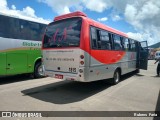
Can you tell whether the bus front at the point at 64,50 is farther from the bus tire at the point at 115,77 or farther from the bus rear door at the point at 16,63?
the bus tire at the point at 115,77

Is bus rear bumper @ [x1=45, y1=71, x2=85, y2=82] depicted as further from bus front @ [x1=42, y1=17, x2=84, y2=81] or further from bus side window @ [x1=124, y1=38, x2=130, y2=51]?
bus side window @ [x1=124, y1=38, x2=130, y2=51]

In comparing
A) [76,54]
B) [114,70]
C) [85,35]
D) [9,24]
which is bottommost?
[114,70]

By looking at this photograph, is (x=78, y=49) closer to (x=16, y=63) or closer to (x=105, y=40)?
(x=105, y=40)

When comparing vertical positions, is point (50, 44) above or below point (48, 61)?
above

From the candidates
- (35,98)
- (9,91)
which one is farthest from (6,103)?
(9,91)

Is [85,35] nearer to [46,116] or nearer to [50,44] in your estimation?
[50,44]

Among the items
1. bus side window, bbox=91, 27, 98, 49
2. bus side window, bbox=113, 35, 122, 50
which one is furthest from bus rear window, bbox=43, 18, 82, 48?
bus side window, bbox=113, 35, 122, 50

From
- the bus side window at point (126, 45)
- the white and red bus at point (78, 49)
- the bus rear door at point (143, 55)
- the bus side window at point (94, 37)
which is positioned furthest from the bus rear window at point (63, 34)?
the bus rear door at point (143, 55)

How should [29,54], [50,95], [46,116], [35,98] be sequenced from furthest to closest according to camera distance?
1. [29,54]
2. [50,95]
3. [35,98]
4. [46,116]

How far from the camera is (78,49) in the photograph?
709 centimetres

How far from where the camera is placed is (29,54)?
1067cm

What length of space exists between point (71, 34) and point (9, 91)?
11.4 feet

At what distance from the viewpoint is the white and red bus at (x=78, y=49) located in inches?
282

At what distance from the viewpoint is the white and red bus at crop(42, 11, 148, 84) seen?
7152mm
